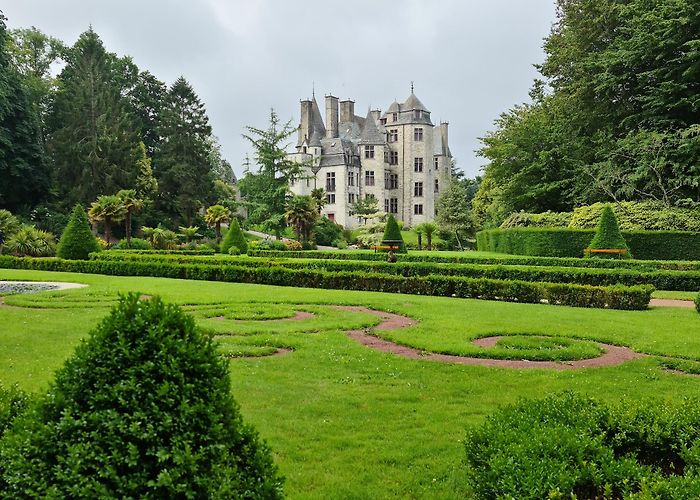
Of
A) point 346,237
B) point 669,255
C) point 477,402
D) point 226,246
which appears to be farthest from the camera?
point 346,237

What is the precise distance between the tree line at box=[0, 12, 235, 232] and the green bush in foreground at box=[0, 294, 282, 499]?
129 feet

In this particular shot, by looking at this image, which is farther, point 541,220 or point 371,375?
point 541,220

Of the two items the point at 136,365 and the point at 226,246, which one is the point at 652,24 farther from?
the point at 136,365

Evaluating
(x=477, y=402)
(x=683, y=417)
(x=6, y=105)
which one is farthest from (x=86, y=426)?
(x=6, y=105)

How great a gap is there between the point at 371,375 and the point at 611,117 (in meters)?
30.2

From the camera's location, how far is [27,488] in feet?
8.20

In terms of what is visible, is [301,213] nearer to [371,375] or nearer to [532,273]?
[532,273]

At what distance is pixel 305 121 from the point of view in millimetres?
67312

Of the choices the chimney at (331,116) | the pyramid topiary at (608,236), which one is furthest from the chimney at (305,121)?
the pyramid topiary at (608,236)

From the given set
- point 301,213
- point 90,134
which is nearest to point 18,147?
point 90,134

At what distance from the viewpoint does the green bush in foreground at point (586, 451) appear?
309cm

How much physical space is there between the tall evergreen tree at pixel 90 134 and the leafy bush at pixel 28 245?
1554 cm

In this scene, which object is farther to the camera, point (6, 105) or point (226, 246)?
point (6, 105)

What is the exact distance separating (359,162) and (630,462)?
62982mm
